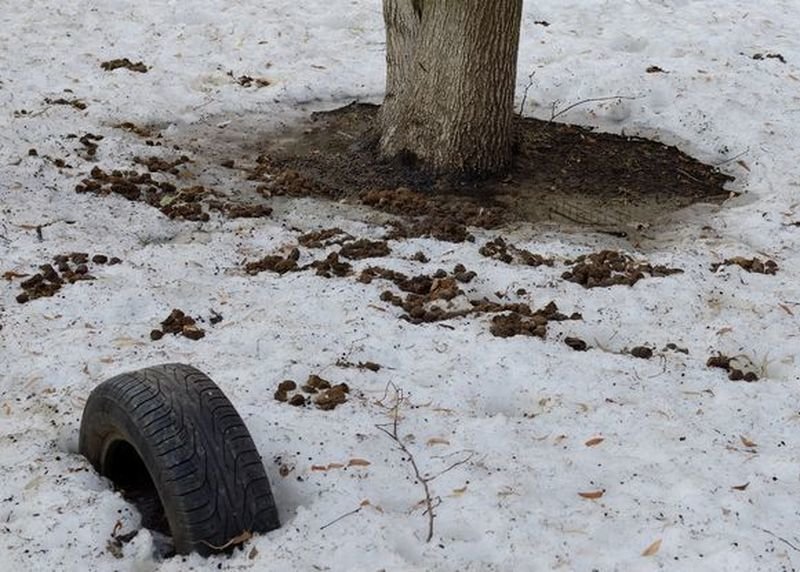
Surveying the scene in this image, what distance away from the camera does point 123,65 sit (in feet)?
24.8

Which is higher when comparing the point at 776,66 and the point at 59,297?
the point at 776,66

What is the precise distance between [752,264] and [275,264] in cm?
256

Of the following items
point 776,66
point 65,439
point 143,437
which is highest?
point 776,66

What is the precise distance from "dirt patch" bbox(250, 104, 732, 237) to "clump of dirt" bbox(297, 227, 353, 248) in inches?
14.2

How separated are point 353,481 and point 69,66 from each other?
18.6 feet

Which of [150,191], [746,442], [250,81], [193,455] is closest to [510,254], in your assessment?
[746,442]

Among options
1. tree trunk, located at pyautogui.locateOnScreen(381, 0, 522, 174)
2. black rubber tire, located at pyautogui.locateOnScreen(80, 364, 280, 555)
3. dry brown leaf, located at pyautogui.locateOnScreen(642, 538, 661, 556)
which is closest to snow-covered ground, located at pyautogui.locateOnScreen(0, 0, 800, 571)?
dry brown leaf, located at pyautogui.locateOnScreen(642, 538, 661, 556)

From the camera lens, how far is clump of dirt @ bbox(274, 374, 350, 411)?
11.6 feet

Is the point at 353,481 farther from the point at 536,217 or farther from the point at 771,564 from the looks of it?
the point at 536,217

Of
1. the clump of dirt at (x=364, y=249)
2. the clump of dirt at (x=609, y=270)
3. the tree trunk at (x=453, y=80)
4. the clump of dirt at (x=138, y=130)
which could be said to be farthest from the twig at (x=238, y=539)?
the clump of dirt at (x=138, y=130)

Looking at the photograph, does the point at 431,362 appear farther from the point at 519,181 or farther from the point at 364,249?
the point at 519,181

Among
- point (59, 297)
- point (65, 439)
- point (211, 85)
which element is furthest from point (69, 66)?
point (65, 439)

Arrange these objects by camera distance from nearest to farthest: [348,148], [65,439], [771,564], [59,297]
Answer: [771,564]
[65,439]
[59,297]
[348,148]

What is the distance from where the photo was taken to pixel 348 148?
646 cm
